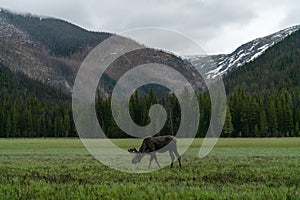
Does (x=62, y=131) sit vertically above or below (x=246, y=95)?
below

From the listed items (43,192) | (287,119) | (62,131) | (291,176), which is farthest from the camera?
(62,131)

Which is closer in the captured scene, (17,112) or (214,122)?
(214,122)

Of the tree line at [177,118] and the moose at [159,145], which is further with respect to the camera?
the tree line at [177,118]

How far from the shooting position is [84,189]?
14172 millimetres

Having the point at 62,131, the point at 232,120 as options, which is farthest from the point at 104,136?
the point at 232,120

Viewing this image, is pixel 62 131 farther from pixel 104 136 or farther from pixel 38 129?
pixel 104 136

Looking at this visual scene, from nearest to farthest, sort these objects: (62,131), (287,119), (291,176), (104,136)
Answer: (291,176) → (287,119) → (104,136) → (62,131)

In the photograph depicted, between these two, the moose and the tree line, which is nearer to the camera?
the moose

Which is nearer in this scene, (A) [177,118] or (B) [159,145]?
(B) [159,145]

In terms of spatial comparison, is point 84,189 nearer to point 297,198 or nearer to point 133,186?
point 133,186

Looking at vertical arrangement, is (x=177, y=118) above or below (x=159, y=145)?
above

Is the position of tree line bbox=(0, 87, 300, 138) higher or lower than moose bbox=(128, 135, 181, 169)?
higher

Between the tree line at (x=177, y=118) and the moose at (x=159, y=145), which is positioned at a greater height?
the tree line at (x=177, y=118)

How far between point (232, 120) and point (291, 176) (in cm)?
10117
